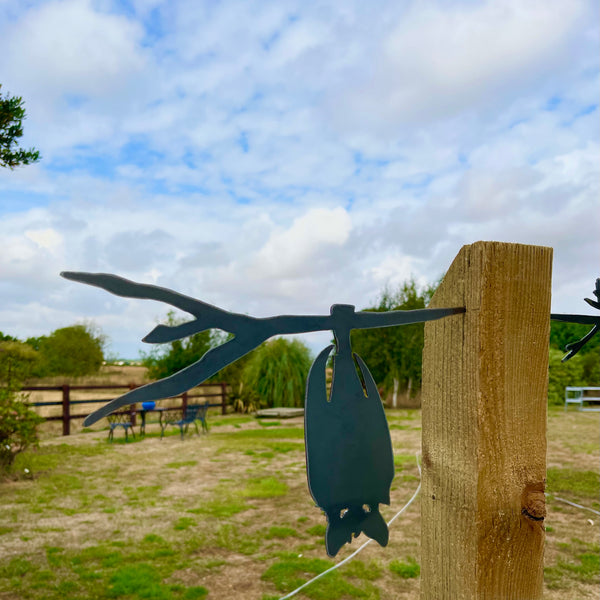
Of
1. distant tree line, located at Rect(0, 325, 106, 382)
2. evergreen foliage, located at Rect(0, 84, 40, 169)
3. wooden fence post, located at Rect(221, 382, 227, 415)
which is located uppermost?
evergreen foliage, located at Rect(0, 84, 40, 169)

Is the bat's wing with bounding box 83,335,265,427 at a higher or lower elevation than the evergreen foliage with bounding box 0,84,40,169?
lower

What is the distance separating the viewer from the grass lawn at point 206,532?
10.0 ft

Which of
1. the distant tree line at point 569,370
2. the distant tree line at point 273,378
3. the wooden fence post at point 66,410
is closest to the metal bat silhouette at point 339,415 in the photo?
the wooden fence post at point 66,410

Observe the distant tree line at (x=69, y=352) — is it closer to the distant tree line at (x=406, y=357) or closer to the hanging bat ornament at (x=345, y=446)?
the distant tree line at (x=406, y=357)

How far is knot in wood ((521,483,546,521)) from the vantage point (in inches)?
30.1

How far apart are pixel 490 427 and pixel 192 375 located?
17.9 inches

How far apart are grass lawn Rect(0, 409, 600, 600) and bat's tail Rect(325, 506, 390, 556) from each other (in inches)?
98.5

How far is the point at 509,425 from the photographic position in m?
0.76

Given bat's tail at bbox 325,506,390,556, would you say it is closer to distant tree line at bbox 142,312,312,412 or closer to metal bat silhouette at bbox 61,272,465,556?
metal bat silhouette at bbox 61,272,465,556

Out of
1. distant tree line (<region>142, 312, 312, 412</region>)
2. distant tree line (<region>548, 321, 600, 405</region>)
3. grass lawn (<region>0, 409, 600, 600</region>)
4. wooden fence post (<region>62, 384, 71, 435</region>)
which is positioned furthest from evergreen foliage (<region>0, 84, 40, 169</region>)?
distant tree line (<region>548, 321, 600, 405</region>)

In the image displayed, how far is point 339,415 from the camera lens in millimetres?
732

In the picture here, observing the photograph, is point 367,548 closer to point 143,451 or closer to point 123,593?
point 123,593

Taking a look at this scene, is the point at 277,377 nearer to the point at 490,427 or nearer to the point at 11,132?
the point at 11,132

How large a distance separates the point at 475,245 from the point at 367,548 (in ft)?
11.3
